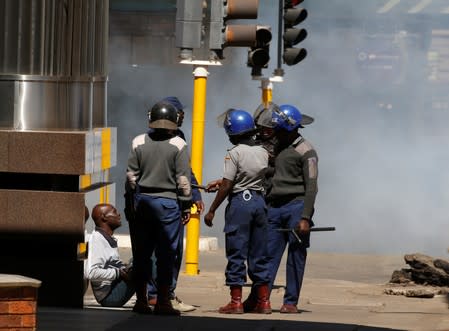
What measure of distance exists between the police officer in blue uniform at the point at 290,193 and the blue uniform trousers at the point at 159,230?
1036mm

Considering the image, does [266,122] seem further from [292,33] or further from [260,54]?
[292,33]

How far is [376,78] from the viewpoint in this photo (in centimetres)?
4181

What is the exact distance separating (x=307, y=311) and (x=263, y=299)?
68cm

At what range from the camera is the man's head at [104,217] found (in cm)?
1043

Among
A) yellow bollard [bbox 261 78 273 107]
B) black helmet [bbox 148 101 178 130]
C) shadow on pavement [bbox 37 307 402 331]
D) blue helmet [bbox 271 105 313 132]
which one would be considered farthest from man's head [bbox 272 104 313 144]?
yellow bollard [bbox 261 78 273 107]

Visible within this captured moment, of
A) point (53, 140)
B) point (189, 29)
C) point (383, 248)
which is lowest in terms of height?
point (383, 248)

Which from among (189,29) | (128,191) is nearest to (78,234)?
(128,191)

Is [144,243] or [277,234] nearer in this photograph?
[144,243]

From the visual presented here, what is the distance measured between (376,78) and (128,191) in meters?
32.4

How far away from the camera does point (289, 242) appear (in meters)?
10.6

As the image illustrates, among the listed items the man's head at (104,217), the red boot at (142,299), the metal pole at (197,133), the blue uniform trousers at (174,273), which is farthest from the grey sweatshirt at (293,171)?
the metal pole at (197,133)

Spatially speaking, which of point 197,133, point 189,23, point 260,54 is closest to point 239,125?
point 189,23

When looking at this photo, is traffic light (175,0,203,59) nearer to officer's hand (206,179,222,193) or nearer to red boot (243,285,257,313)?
officer's hand (206,179,222,193)

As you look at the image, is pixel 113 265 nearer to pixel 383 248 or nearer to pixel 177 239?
pixel 177 239
